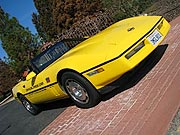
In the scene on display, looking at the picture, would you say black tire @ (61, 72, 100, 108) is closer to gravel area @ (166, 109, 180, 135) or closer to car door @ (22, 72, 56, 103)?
car door @ (22, 72, 56, 103)

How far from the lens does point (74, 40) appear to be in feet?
21.5

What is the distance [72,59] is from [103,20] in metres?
7.98

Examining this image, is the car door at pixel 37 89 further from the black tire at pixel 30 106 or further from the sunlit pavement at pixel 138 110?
the sunlit pavement at pixel 138 110

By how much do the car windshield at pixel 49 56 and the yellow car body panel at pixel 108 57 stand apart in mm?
300

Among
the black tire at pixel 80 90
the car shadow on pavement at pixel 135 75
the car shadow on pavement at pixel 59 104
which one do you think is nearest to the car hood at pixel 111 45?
the black tire at pixel 80 90

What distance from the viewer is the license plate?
502 centimetres

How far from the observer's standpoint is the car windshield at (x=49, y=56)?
603 cm

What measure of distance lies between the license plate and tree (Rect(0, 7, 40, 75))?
505 inches

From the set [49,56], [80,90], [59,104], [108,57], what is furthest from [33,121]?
[108,57]

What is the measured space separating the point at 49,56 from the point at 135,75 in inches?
68.8

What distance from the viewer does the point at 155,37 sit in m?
5.15

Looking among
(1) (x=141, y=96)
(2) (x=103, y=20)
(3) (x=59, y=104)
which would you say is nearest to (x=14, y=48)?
(2) (x=103, y=20)

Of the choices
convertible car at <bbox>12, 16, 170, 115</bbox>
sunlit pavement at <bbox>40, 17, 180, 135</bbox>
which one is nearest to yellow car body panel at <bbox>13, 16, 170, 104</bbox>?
convertible car at <bbox>12, 16, 170, 115</bbox>

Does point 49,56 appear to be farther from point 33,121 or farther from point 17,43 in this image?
point 17,43
